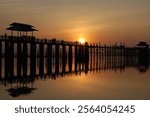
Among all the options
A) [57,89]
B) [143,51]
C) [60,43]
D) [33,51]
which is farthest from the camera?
[143,51]

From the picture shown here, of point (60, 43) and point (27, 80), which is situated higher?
point (60, 43)

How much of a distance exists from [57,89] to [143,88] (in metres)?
4.29

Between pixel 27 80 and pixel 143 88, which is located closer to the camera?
pixel 143 88

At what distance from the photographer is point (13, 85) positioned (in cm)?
1739

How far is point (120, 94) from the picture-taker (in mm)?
15258

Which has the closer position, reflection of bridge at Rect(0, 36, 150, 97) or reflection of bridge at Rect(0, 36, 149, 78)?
reflection of bridge at Rect(0, 36, 150, 97)

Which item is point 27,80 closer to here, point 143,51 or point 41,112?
point 41,112

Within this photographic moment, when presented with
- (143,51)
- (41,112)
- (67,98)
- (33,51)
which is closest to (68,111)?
(41,112)

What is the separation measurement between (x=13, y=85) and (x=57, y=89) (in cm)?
233

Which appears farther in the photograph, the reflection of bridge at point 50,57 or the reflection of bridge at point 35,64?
the reflection of bridge at point 50,57

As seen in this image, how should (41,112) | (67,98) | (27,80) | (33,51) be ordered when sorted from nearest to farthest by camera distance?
(41,112) → (67,98) → (27,80) → (33,51)

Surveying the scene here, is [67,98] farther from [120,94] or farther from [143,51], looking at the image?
[143,51]

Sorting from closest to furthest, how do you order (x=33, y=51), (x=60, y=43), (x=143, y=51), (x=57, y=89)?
1. (x=57, y=89)
2. (x=33, y=51)
3. (x=60, y=43)
4. (x=143, y=51)

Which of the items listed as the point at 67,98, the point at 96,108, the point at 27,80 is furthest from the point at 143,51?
the point at 96,108
